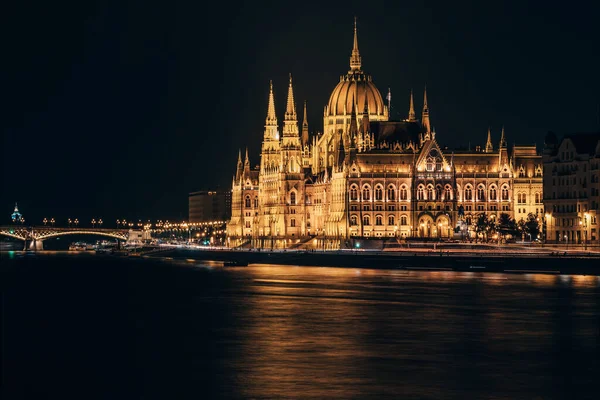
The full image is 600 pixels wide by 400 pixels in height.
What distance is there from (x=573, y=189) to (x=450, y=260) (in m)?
28.1

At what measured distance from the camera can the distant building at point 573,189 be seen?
6447 inches

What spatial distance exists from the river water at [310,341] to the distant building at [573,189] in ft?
145

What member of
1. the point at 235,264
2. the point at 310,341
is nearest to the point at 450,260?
the point at 235,264

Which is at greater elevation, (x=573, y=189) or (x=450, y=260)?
(x=573, y=189)

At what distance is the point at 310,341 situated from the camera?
232 ft

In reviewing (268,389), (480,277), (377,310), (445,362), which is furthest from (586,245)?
(268,389)

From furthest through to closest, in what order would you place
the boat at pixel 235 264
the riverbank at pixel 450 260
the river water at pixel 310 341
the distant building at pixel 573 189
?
the boat at pixel 235 264 → the distant building at pixel 573 189 → the riverbank at pixel 450 260 → the river water at pixel 310 341

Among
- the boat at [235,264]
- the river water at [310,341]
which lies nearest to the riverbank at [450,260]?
the boat at [235,264]

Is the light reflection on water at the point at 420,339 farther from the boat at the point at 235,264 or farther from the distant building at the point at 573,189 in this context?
the boat at the point at 235,264

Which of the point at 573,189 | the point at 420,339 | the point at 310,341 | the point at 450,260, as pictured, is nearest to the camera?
the point at 310,341

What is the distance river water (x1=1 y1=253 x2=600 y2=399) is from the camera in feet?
183

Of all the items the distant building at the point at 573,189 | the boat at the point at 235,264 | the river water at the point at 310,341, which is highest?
the distant building at the point at 573,189

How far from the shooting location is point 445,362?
62188mm

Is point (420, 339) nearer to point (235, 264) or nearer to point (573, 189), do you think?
point (573, 189)
